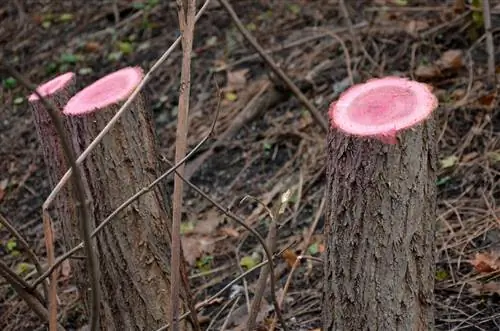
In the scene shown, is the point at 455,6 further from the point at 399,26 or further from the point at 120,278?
the point at 120,278

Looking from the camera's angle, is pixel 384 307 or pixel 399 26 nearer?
pixel 384 307

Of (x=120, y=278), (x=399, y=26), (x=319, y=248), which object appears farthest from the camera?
(x=399, y=26)

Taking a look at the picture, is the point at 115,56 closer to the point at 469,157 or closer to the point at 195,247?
the point at 195,247

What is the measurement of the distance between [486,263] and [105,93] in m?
1.52

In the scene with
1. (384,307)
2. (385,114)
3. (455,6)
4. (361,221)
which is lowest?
(455,6)

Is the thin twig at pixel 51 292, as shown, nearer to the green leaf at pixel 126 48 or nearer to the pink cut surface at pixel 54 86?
the pink cut surface at pixel 54 86

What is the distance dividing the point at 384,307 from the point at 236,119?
234 centimetres

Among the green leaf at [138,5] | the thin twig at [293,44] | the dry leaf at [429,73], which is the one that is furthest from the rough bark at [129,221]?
the green leaf at [138,5]

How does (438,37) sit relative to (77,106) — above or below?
below

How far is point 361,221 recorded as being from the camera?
183 cm

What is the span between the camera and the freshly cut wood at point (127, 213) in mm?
2207

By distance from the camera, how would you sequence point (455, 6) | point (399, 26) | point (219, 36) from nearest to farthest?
point (455, 6) < point (399, 26) < point (219, 36)

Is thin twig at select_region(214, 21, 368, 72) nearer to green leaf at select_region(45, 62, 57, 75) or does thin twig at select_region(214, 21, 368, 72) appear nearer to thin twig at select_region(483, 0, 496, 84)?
thin twig at select_region(483, 0, 496, 84)

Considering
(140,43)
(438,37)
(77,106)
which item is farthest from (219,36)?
(77,106)
